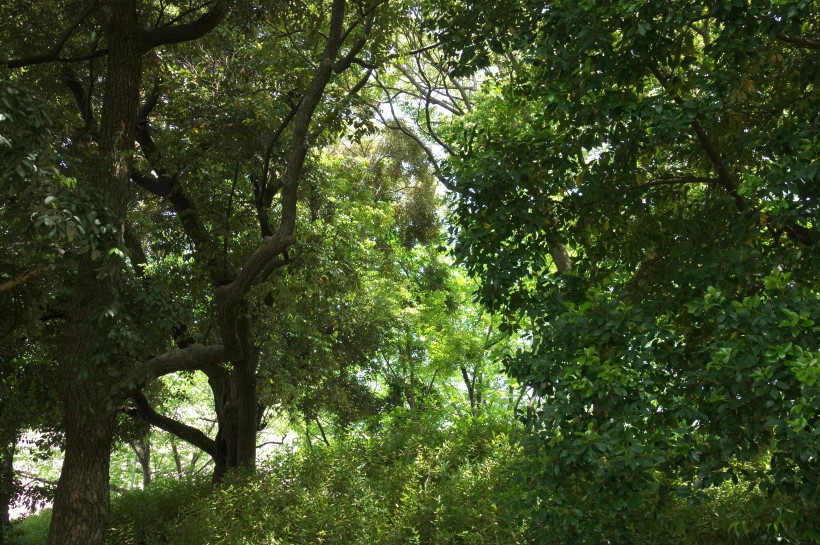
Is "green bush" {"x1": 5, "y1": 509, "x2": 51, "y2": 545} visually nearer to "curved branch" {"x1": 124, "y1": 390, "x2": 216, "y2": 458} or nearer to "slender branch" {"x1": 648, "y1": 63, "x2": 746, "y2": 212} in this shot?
"curved branch" {"x1": 124, "y1": 390, "x2": 216, "y2": 458}

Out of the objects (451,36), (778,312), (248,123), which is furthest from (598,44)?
(248,123)

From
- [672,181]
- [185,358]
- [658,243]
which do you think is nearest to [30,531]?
[185,358]

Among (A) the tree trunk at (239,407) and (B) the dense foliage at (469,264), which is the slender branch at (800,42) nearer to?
(B) the dense foliage at (469,264)

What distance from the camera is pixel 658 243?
23.0 ft

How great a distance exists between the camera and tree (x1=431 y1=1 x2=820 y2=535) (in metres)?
4.43

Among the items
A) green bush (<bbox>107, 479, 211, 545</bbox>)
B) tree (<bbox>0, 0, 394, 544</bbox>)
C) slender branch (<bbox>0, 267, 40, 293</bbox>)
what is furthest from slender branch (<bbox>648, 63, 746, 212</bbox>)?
green bush (<bbox>107, 479, 211, 545</bbox>)

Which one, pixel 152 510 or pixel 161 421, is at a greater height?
pixel 161 421

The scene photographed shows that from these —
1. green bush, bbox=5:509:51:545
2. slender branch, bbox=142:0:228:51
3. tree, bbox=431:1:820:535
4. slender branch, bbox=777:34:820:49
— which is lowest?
tree, bbox=431:1:820:535

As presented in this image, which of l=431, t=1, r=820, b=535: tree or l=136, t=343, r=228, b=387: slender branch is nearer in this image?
l=431, t=1, r=820, b=535: tree

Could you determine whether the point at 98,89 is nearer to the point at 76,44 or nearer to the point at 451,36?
the point at 76,44

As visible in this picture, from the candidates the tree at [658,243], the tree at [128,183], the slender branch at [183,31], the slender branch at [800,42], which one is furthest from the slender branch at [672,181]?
the slender branch at [183,31]

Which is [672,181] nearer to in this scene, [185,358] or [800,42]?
[800,42]

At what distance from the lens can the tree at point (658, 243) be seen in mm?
4434

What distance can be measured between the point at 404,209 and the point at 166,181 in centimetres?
1260
